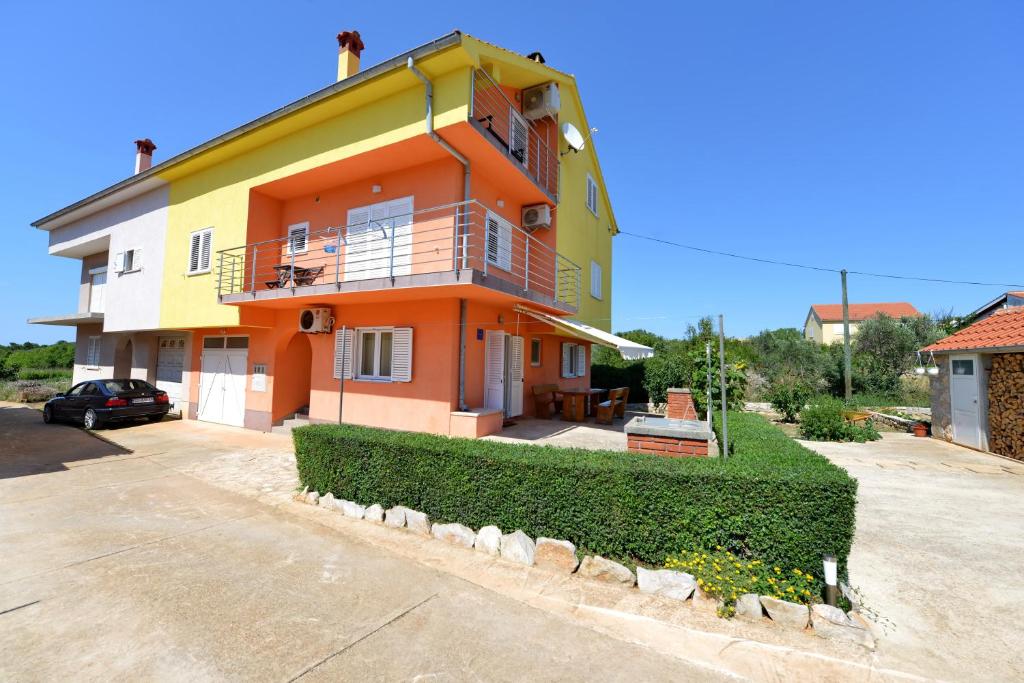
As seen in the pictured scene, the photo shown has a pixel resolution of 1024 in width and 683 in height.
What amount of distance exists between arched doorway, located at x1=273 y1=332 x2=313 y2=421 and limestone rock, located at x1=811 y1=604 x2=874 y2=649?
14.9m

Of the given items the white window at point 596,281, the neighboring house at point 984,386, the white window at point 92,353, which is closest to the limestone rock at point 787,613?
the neighboring house at point 984,386

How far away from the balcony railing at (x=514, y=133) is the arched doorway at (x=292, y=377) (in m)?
9.58

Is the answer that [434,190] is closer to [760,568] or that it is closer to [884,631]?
[760,568]

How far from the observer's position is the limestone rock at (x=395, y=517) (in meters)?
6.51

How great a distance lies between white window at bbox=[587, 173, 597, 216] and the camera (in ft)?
64.3

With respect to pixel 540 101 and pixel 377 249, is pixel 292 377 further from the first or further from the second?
pixel 540 101

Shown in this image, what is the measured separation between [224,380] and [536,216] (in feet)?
43.5

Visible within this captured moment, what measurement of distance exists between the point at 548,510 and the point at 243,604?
3469mm

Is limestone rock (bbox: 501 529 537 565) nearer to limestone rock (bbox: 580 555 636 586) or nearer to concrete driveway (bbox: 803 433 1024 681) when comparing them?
limestone rock (bbox: 580 555 636 586)

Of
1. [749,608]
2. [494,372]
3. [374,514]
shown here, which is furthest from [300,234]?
[749,608]

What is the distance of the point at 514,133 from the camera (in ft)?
44.4

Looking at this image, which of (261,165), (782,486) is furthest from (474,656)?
(261,165)

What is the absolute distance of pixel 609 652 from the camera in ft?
12.4

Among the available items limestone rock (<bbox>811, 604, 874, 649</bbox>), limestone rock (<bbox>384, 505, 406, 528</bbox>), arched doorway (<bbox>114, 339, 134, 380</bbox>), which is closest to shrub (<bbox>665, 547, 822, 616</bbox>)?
limestone rock (<bbox>811, 604, 874, 649</bbox>)
